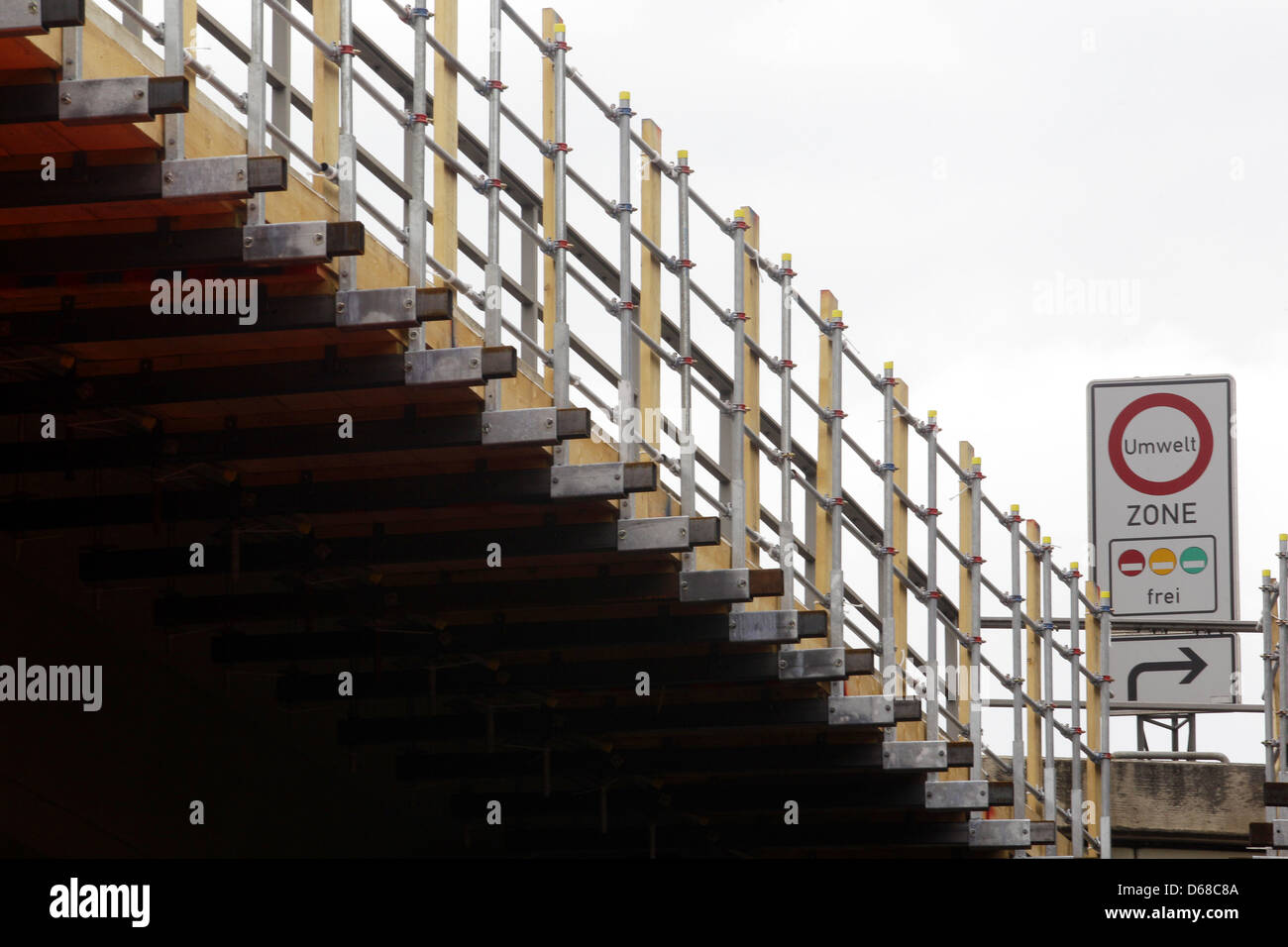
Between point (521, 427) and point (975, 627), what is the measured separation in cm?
380

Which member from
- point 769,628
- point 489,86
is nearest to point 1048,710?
point 769,628

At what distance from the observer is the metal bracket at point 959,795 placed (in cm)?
1120

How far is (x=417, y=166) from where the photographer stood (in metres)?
8.10

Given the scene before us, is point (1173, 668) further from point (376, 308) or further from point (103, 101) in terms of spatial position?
point (103, 101)

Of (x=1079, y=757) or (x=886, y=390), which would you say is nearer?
(x=886, y=390)

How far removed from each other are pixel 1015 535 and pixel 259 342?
510 cm

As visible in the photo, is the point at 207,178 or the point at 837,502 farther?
the point at 837,502

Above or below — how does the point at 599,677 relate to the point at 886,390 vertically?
below

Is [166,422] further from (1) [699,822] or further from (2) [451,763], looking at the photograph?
(1) [699,822]

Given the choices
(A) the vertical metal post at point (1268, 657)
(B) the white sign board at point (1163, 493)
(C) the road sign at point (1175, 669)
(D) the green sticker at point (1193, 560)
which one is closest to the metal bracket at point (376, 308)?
(B) the white sign board at point (1163, 493)

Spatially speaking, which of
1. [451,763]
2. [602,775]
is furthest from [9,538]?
[602,775]

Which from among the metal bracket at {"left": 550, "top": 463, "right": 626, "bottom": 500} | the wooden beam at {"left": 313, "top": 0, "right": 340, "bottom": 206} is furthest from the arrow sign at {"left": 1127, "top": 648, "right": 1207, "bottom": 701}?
the wooden beam at {"left": 313, "top": 0, "right": 340, "bottom": 206}

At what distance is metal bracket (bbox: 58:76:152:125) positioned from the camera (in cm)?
692
